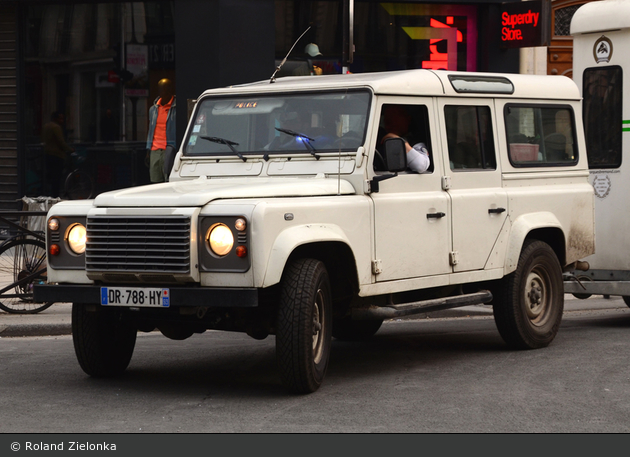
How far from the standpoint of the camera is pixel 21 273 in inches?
419

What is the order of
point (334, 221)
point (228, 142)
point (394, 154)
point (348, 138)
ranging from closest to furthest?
point (334, 221) < point (394, 154) < point (348, 138) < point (228, 142)

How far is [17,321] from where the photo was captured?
10148mm

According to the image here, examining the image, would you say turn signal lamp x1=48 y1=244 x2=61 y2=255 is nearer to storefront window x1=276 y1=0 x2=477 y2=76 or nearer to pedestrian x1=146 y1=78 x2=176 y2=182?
pedestrian x1=146 y1=78 x2=176 y2=182

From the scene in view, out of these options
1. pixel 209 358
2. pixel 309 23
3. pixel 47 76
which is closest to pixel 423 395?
pixel 209 358

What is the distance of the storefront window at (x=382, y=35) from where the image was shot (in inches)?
607

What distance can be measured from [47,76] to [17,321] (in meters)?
6.65

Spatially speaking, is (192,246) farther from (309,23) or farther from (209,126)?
(309,23)

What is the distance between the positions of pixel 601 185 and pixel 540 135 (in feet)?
6.65

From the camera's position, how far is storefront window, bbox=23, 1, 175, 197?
50.3 feet

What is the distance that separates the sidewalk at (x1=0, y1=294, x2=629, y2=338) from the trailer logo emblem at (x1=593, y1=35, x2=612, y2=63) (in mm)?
2821

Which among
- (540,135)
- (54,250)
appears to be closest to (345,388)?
(54,250)

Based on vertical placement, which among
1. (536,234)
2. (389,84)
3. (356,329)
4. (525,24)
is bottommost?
(356,329)

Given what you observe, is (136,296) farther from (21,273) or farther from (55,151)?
(55,151)

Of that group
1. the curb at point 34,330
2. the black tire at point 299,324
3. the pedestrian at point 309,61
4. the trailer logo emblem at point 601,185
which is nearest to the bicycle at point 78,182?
the pedestrian at point 309,61
